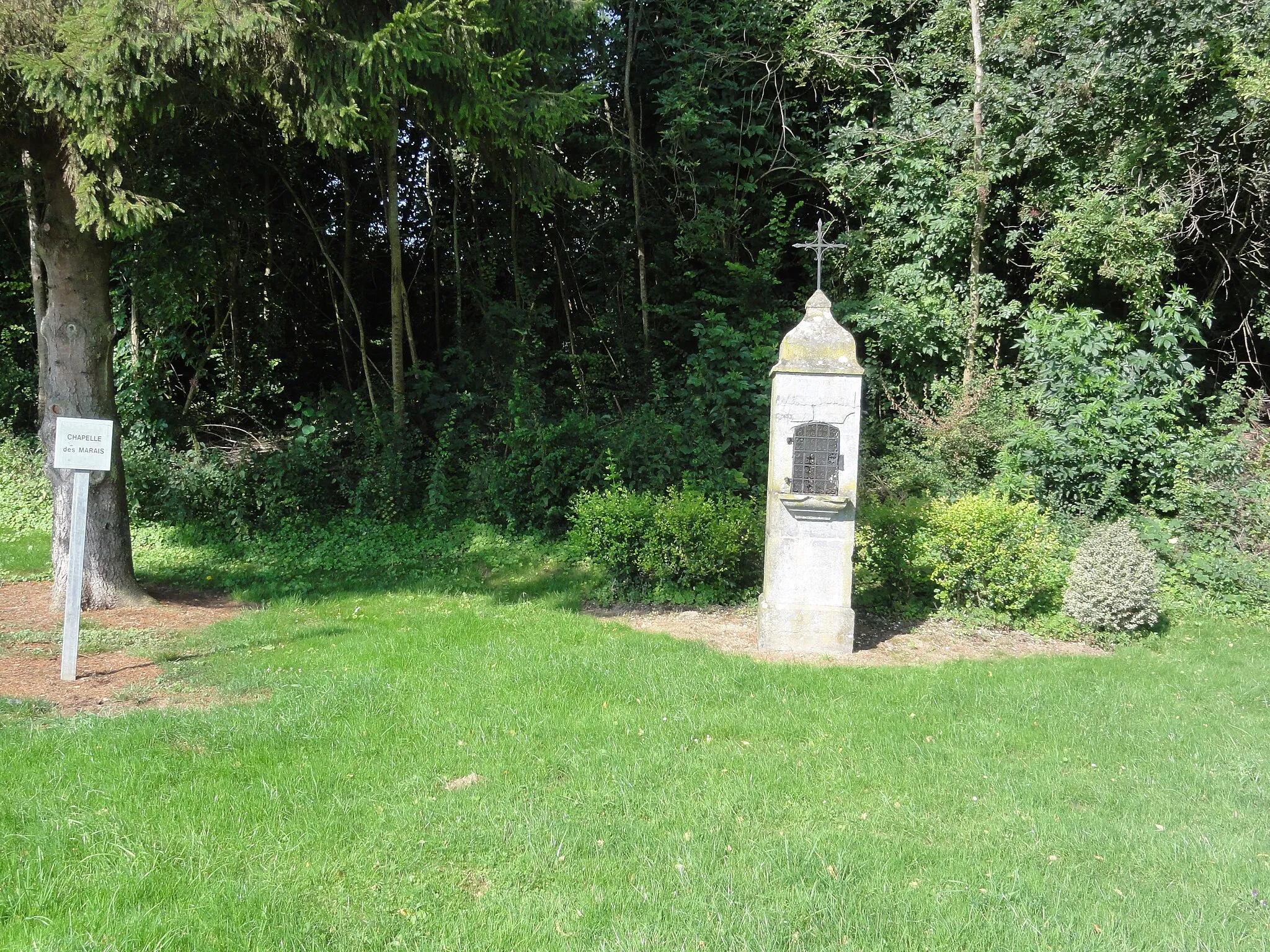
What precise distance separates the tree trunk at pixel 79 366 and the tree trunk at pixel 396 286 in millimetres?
4663

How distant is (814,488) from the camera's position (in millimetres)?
7035

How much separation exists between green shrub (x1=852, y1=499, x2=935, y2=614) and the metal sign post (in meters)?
6.69

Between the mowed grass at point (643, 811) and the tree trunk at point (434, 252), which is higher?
the tree trunk at point (434, 252)

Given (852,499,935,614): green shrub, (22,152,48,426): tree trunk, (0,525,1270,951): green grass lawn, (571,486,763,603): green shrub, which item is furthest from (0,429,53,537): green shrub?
(852,499,935,614): green shrub

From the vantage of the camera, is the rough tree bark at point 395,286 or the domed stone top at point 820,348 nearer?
the domed stone top at point 820,348

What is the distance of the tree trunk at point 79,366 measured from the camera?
795 cm

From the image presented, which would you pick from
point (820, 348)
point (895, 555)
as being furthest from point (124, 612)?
point (895, 555)

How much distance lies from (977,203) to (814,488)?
7.44m

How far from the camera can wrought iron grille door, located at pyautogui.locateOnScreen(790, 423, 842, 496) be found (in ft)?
22.9

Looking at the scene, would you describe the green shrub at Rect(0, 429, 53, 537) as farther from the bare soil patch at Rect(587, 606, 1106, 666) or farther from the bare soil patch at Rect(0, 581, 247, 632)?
the bare soil patch at Rect(587, 606, 1106, 666)

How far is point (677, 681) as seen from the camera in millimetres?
5867

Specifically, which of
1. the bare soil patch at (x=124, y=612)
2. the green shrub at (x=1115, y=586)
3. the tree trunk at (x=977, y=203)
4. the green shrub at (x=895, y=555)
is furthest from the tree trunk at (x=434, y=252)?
the green shrub at (x=1115, y=586)

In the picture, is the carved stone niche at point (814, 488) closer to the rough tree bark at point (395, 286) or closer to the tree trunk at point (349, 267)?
the rough tree bark at point (395, 286)

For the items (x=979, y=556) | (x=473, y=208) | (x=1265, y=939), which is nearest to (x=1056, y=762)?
(x=1265, y=939)
